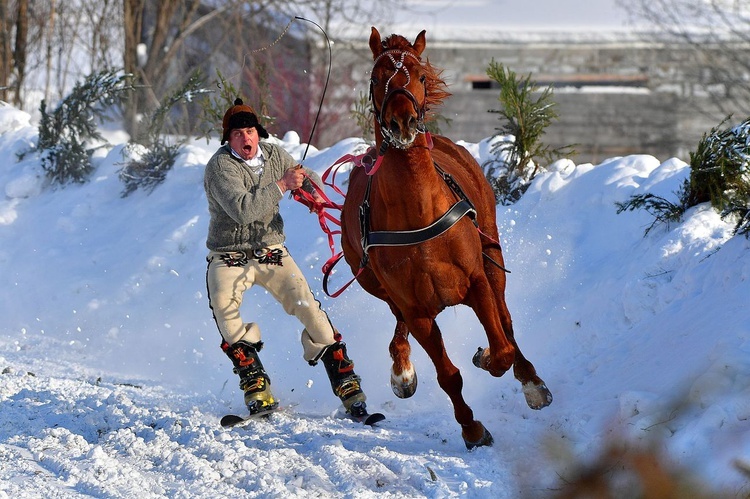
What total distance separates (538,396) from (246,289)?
1.90 meters

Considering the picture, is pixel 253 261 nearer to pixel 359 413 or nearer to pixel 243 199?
pixel 243 199

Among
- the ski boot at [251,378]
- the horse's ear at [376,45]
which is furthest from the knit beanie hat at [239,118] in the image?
the horse's ear at [376,45]

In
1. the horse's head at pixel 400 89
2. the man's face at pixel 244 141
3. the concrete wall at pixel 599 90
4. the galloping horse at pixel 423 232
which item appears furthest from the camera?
the concrete wall at pixel 599 90

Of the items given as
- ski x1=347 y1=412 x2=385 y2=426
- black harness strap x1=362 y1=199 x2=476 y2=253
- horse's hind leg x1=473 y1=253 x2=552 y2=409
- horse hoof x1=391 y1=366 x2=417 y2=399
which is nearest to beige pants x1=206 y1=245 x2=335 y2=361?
ski x1=347 y1=412 x2=385 y2=426

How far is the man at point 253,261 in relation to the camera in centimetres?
637

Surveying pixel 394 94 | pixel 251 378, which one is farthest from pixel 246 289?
pixel 394 94

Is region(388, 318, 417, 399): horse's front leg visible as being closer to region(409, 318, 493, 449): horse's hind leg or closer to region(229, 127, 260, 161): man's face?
region(409, 318, 493, 449): horse's hind leg

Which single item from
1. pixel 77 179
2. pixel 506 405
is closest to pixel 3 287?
pixel 77 179

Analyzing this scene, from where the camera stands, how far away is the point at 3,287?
1026 cm

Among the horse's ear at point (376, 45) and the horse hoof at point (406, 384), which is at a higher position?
the horse's ear at point (376, 45)

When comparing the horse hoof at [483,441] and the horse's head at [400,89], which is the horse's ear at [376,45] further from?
the horse hoof at [483,441]

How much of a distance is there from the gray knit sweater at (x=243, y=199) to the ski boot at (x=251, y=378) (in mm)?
598

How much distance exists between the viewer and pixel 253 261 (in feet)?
21.7

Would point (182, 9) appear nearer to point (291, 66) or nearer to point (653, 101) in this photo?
point (291, 66)
